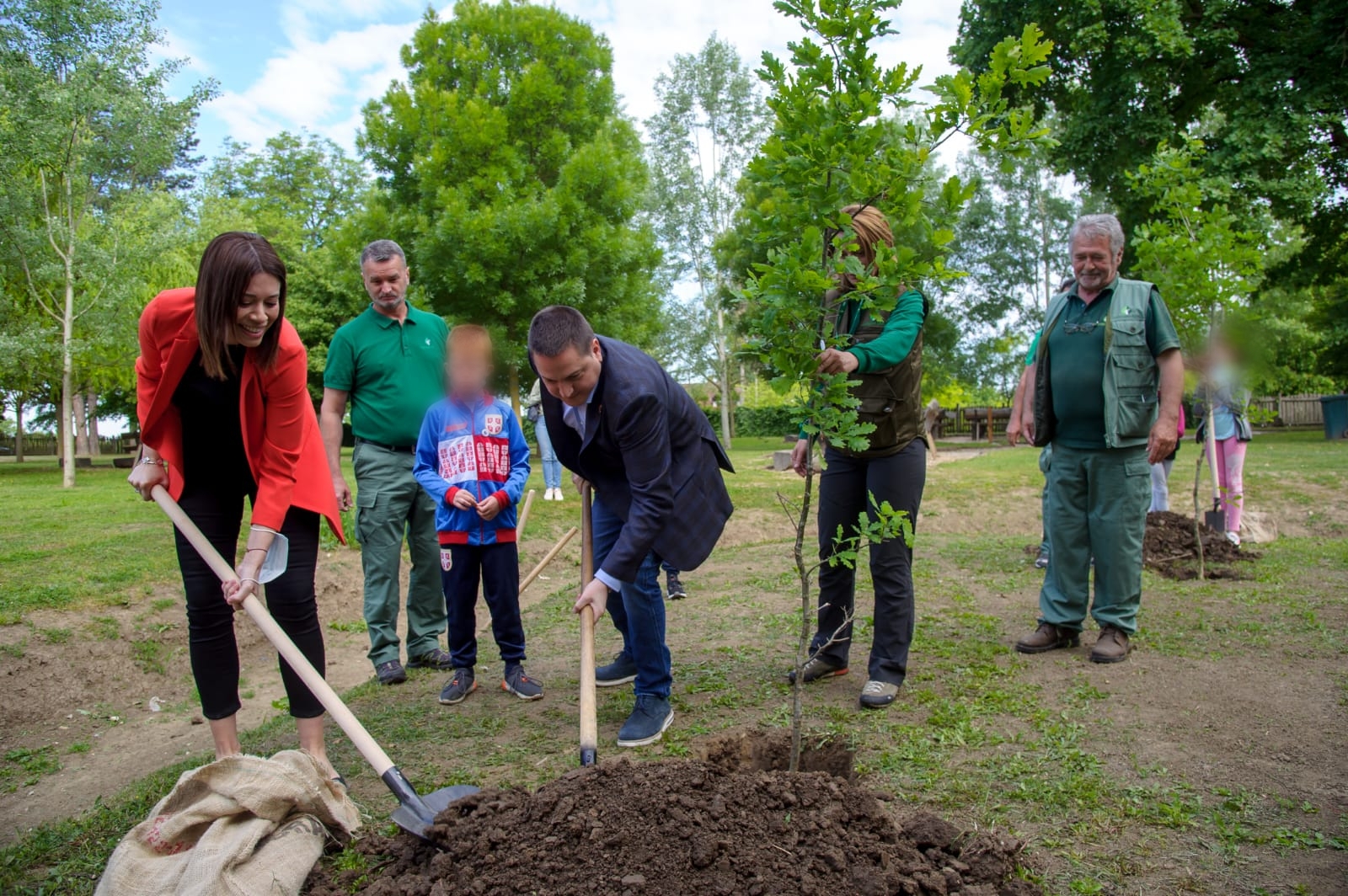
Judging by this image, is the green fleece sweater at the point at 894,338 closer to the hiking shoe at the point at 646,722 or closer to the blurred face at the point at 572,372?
the blurred face at the point at 572,372

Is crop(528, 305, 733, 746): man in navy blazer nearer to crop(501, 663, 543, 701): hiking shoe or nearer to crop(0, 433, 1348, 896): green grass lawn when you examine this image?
crop(0, 433, 1348, 896): green grass lawn

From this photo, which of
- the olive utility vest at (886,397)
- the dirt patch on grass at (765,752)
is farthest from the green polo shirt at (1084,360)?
the dirt patch on grass at (765,752)

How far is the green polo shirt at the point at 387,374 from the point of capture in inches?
187

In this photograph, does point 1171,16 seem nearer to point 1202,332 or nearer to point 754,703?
point 1202,332

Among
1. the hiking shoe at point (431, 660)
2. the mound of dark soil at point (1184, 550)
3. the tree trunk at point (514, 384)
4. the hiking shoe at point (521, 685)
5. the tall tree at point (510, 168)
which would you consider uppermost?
the tall tree at point (510, 168)

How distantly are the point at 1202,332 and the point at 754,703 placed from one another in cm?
479

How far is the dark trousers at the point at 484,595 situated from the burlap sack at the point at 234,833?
1614 mm

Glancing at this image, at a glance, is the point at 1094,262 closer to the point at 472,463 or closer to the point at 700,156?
the point at 472,463

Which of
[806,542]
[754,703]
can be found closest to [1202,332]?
[806,542]

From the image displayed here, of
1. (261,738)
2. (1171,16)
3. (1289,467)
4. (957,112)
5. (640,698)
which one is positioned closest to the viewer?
(957,112)

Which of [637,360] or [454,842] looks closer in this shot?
[454,842]

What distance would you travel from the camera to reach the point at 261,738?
151 inches

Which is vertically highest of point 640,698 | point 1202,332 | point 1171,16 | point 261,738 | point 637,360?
point 1171,16

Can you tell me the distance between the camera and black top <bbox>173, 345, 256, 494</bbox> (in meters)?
2.98
